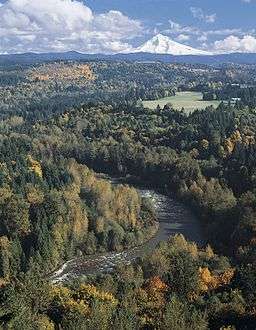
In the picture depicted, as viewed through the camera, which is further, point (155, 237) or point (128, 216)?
point (128, 216)

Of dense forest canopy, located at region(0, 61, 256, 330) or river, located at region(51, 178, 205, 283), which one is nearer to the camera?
dense forest canopy, located at region(0, 61, 256, 330)

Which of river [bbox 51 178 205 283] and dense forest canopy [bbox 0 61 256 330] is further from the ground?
dense forest canopy [bbox 0 61 256 330]

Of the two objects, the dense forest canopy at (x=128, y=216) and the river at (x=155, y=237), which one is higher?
the dense forest canopy at (x=128, y=216)

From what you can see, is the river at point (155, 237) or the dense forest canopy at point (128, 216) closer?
the dense forest canopy at point (128, 216)

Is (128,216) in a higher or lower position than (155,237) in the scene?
higher

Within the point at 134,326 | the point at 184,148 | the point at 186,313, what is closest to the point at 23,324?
the point at 134,326
